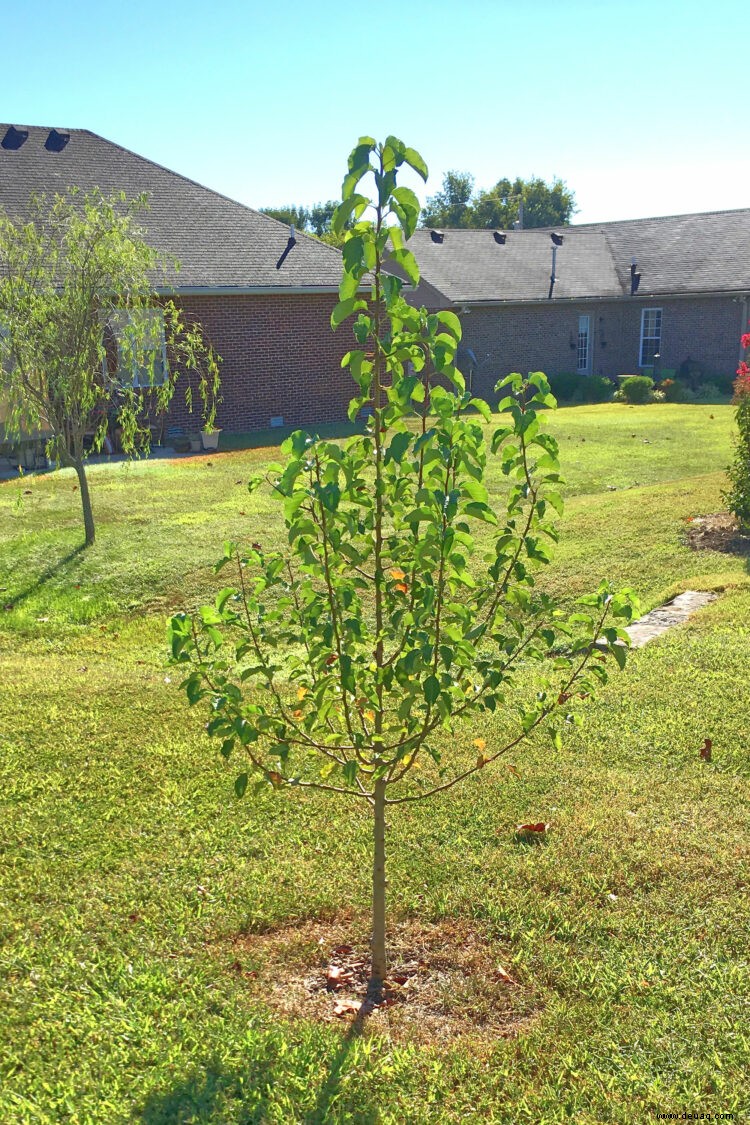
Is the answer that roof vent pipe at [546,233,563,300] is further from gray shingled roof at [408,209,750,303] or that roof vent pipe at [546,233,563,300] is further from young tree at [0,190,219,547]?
young tree at [0,190,219,547]

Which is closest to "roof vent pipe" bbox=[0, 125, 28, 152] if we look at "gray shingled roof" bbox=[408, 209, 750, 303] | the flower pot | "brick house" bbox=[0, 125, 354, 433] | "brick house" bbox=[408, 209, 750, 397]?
"brick house" bbox=[0, 125, 354, 433]

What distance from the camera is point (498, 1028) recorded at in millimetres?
3648

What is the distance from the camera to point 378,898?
380 cm

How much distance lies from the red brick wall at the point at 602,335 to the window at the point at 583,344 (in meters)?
0.21

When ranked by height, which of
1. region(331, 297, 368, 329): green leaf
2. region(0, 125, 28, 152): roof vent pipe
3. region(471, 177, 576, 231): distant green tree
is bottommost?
region(331, 297, 368, 329): green leaf

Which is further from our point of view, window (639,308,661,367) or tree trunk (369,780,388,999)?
window (639,308,661,367)

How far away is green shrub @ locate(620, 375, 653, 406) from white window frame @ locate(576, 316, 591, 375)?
450 centimetres

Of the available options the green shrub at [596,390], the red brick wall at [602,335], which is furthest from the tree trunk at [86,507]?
the green shrub at [596,390]

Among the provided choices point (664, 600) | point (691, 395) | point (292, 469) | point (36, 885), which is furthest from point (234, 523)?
point (691, 395)

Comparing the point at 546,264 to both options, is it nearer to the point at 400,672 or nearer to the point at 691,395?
the point at 691,395

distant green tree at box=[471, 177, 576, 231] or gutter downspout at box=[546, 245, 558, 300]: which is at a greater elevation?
distant green tree at box=[471, 177, 576, 231]

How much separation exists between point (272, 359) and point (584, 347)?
47.0 ft

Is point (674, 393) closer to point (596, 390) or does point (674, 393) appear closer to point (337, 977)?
point (596, 390)

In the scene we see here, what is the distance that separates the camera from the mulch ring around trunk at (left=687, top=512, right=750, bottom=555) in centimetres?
1046
